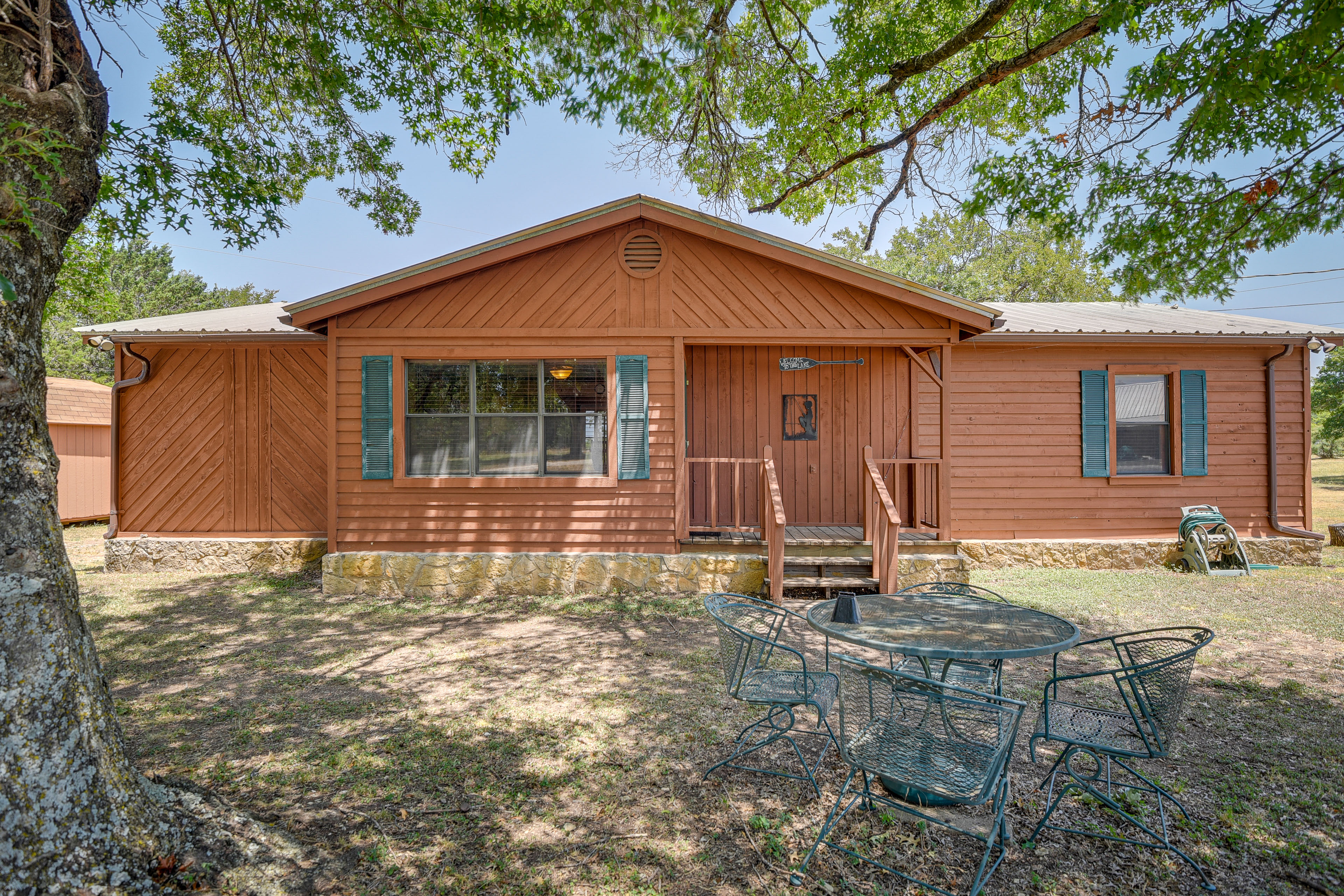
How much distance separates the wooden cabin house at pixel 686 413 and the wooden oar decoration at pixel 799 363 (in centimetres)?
3

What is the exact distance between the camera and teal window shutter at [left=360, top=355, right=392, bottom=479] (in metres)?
6.73

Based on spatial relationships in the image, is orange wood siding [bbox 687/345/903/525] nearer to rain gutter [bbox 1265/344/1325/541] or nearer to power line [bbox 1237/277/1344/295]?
rain gutter [bbox 1265/344/1325/541]

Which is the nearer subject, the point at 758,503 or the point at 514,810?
the point at 514,810

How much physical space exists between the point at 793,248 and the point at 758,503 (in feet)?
10.1

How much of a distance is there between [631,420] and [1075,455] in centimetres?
589

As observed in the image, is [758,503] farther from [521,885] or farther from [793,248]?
[521,885]

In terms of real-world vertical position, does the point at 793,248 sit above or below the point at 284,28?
below

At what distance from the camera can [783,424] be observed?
8.03 metres

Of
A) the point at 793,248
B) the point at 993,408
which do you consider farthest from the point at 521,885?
the point at 993,408

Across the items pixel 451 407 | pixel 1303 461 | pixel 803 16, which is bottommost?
pixel 1303 461

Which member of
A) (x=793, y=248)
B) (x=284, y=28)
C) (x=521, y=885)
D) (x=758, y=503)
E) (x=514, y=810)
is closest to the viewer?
(x=521, y=885)

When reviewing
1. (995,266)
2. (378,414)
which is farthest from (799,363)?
(995,266)

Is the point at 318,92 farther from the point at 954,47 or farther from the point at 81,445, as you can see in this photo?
the point at 81,445

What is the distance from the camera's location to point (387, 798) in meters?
2.85
